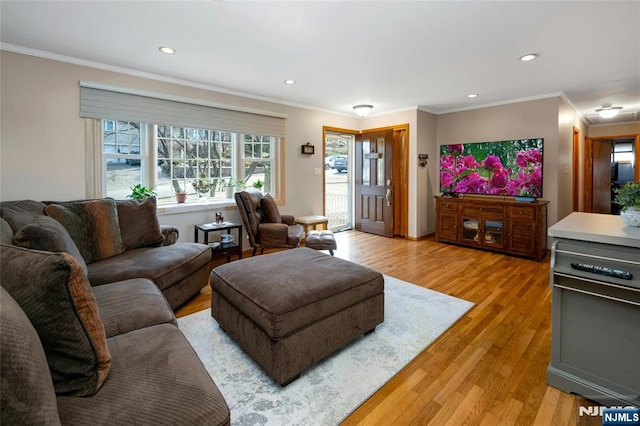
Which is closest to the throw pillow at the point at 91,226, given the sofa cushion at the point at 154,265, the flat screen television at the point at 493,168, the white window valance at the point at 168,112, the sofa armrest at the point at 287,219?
the sofa cushion at the point at 154,265

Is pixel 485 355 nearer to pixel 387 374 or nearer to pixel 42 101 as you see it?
pixel 387 374

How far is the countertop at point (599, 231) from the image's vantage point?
5.03ft

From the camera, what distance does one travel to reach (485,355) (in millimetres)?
2141

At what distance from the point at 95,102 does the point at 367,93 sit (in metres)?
3.41

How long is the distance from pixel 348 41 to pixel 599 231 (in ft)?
7.69

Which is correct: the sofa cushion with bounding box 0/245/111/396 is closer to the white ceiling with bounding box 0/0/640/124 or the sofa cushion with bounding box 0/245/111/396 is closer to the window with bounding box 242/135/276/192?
the white ceiling with bounding box 0/0/640/124

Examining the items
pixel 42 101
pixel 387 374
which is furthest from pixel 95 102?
pixel 387 374

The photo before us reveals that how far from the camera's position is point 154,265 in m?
2.55

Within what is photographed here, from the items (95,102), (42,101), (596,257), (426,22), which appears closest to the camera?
(596,257)

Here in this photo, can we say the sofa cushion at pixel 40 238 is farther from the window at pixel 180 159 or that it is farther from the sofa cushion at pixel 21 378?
the window at pixel 180 159

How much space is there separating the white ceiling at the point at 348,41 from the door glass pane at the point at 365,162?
6.16ft

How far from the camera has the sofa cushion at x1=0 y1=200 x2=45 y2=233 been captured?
2.38 m

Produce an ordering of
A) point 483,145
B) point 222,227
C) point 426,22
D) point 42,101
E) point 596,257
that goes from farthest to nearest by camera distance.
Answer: point 483,145 → point 222,227 → point 42,101 → point 426,22 → point 596,257

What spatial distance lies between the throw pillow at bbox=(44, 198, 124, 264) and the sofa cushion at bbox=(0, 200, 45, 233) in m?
0.09
